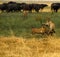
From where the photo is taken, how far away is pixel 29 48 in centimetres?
1083

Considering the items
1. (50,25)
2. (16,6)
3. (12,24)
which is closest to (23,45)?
(50,25)

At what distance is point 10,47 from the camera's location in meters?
11.2

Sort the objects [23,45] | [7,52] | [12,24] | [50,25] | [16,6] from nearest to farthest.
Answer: [7,52], [23,45], [50,25], [12,24], [16,6]

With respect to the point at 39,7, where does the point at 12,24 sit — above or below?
→ above

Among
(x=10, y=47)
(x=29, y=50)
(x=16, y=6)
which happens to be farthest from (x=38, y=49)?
(x=16, y=6)

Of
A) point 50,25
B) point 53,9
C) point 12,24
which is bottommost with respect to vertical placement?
point 53,9

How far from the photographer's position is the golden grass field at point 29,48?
10094mm

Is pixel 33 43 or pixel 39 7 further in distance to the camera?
pixel 39 7

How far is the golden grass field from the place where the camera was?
1009cm

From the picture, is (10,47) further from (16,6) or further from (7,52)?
(16,6)

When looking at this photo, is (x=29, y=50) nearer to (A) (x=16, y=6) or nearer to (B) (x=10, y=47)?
(B) (x=10, y=47)

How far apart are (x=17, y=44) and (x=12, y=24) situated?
26.0 ft

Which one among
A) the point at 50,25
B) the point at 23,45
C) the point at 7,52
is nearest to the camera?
the point at 7,52

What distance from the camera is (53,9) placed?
33.2m
